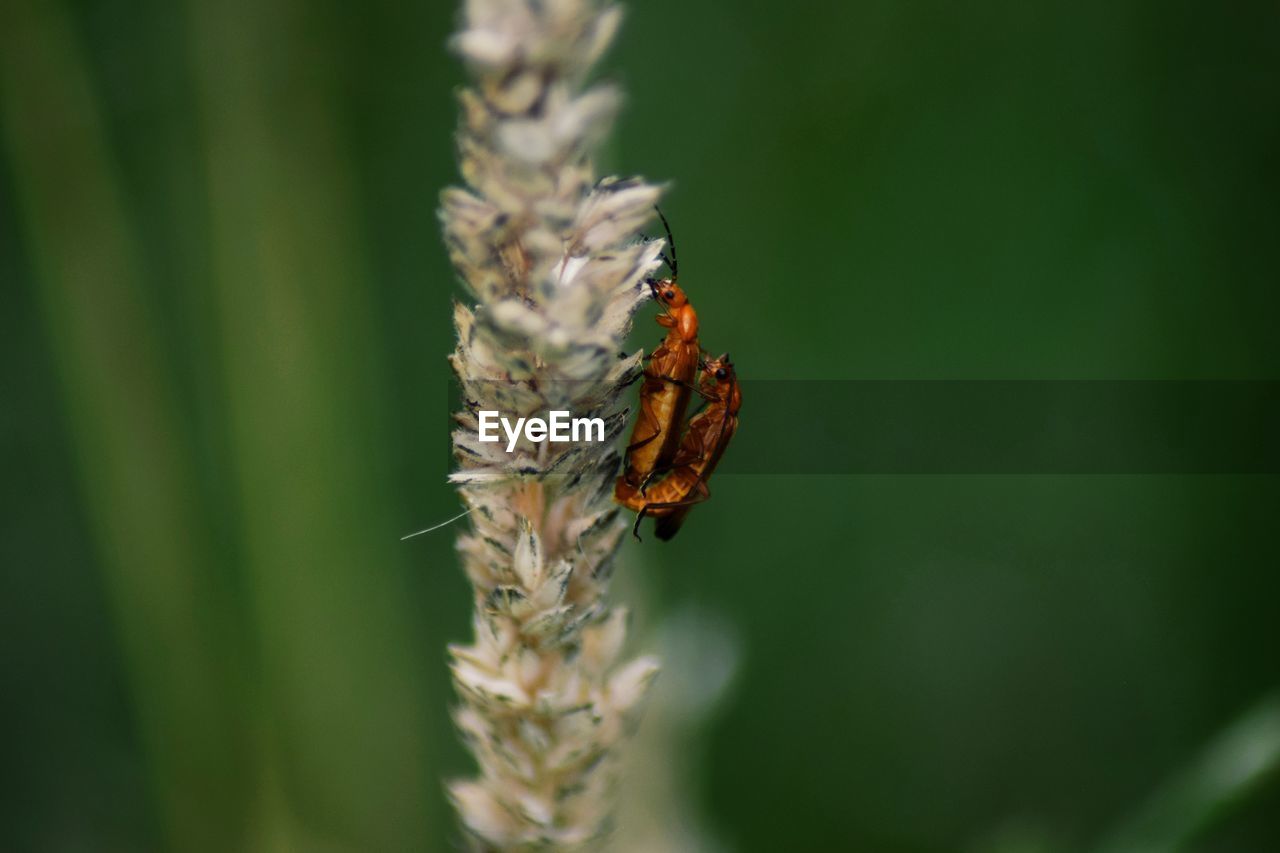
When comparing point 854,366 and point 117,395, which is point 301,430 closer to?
point 117,395

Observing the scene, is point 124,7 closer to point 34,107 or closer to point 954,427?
point 34,107

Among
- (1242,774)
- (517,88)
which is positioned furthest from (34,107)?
(1242,774)

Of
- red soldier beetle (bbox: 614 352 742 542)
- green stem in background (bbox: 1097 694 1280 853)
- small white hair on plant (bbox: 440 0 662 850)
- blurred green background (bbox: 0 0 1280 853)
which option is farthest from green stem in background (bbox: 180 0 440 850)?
green stem in background (bbox: 1097 694 1280 853)

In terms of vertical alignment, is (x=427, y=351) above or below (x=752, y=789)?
above

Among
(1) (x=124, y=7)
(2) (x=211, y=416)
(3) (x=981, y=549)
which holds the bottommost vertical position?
(3) (x=981, y=549)

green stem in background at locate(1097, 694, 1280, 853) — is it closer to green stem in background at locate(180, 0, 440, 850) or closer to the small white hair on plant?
the small white hair on plant
